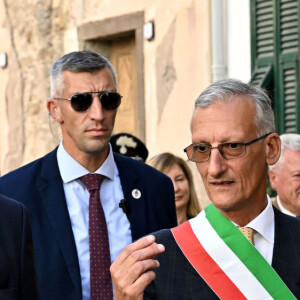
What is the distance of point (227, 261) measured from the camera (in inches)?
143

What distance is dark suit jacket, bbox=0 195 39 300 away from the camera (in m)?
3.44

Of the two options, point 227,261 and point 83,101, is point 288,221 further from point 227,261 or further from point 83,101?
point 83,101

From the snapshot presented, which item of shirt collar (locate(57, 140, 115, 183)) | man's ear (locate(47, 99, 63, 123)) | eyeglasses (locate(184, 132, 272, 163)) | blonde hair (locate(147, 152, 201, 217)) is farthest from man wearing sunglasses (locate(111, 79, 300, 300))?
blonde hair (locate(147, 152, 201, 217))

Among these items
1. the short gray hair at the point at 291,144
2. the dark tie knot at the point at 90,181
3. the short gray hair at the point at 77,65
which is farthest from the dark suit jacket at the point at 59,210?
the short gray hair at the point at 291,144

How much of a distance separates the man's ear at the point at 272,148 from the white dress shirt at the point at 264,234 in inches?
7.0

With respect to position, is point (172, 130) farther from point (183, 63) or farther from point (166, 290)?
point (166, 290)

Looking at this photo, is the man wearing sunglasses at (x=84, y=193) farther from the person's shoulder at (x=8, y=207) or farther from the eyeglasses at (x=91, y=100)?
the person's shoulder at (x=8, y=207)

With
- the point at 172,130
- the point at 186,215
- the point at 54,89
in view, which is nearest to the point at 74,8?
the point at 172,130

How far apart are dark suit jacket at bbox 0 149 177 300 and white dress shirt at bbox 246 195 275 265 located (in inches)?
53.5

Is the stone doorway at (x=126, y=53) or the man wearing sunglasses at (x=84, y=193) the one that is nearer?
the man wearing sunglasses at (x=84, y=193)

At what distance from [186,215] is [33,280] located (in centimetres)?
388

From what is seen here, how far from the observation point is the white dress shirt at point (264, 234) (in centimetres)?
363

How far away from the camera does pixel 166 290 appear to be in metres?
3.53

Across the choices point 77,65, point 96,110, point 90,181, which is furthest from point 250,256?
point 77,65
